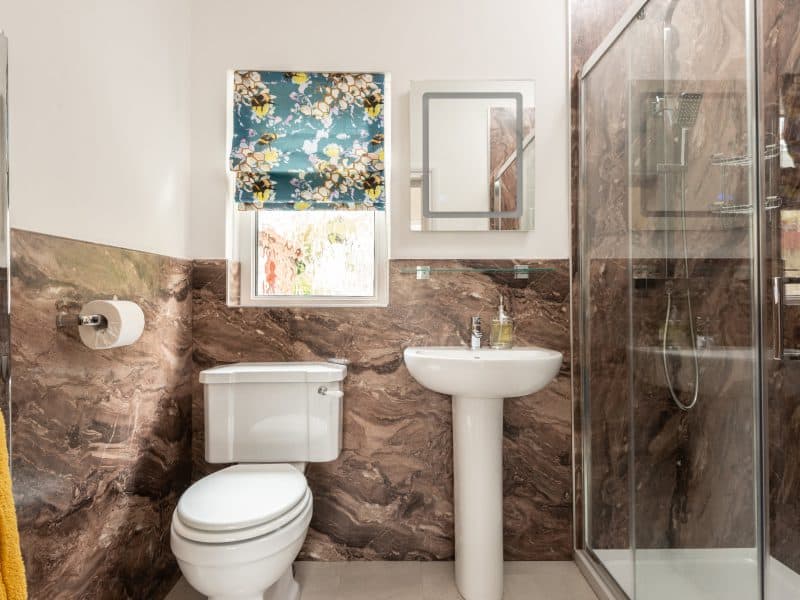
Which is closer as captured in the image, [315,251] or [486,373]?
[486,373]

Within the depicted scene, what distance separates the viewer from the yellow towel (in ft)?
2.57

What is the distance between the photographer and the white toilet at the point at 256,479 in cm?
127

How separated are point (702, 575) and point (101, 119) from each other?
2.04 metres

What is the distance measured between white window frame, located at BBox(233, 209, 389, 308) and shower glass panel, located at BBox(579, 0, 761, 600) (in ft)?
2.69

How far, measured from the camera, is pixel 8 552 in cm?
79

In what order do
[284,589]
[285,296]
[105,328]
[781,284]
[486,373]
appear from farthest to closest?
[285,296] → [284,589] → [486,373] → [105,328] → [781,284]

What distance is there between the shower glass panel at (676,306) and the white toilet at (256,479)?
100 centimetres

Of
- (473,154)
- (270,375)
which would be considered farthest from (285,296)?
(473,154)

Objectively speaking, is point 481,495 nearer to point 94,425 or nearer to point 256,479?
point 256,479

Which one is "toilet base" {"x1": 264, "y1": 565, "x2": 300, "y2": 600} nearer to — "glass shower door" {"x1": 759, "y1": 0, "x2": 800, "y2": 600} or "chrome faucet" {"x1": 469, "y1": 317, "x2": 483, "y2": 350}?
"chrome faucet" {"x1": 469, "y1": 317, "x2": 483, "y2": 350}

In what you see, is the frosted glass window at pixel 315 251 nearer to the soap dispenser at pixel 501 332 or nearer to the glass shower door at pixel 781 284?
the soap dispenser at pixel 501 332

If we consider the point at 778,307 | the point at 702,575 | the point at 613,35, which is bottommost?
the point at 702,575

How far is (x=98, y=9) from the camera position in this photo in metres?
1.36

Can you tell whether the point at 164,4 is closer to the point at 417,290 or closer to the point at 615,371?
the point at 417,290
